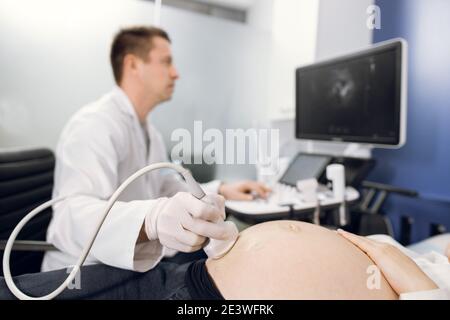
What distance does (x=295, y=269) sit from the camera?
526mm

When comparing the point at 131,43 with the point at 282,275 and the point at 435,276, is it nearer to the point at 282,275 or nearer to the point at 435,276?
the point at 282,275

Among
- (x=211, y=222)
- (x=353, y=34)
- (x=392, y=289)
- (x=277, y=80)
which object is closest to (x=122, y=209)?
(x=211, y=222)

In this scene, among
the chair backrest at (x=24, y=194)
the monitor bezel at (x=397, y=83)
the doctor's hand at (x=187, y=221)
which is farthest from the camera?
the monitor bezel at (x=397, y=83)

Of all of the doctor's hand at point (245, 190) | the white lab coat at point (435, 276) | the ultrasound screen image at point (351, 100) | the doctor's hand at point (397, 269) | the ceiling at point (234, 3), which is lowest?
the white lab coat at point (435, 276)

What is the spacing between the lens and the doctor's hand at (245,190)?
804 mm

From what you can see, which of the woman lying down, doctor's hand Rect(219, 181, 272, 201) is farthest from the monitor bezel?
the woman lying down

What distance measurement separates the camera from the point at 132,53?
0.82 meters

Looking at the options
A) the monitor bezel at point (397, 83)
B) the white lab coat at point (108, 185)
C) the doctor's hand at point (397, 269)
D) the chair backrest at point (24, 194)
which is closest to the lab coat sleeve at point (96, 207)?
the white lab coat at point (108, 185)

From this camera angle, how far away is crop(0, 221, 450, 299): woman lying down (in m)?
0.51

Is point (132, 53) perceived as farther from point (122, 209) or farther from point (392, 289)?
point (392, 289)

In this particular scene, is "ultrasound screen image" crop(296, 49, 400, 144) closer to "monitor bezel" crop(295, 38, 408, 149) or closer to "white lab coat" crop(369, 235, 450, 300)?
"monitor bezel" crop(295, 38, 408, 149)

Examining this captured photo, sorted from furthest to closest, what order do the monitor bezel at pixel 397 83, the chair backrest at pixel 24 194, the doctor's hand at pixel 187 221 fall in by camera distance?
the monitor bezel at pixel 397 83, the chair backrest at pixel 24 194, the doctor's hand at pixel 187 221

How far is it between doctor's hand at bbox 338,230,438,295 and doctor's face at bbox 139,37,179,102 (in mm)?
572

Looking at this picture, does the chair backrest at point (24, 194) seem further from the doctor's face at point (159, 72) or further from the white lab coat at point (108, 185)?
the doctor's face at point (159, 72)
